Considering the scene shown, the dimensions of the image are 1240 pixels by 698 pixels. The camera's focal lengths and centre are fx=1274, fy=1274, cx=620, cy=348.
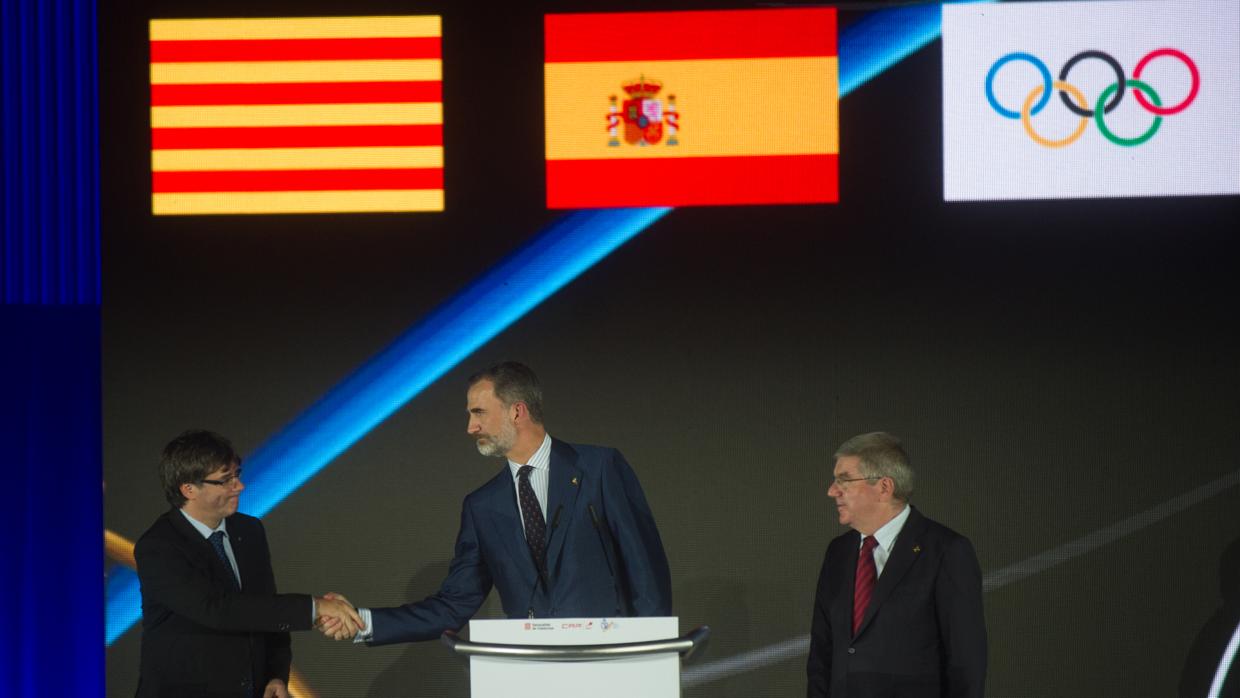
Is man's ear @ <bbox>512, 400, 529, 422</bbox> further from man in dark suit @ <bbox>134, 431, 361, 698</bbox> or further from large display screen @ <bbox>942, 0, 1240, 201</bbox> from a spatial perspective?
large display screen @ <bbox>942, 0, 1240, 201</bbox>

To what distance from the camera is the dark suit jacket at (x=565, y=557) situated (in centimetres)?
362

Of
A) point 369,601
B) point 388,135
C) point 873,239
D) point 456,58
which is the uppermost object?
point 456,58

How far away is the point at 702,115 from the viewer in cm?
507

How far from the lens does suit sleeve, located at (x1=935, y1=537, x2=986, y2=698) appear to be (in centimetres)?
331

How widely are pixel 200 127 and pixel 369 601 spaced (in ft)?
6.67

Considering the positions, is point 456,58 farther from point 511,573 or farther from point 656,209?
point 511,573

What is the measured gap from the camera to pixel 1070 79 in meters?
5.01

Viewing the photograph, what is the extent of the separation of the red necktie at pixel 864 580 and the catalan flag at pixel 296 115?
94.1 inches

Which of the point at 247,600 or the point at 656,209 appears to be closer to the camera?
the point at 247,600

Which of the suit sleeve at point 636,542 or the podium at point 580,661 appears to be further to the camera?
the suit sleeve at point 636,542

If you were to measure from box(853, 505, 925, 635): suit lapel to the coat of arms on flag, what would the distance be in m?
2.14

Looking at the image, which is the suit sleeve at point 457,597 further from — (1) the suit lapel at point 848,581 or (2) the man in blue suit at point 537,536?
(1) the suit lapel at point 848,581

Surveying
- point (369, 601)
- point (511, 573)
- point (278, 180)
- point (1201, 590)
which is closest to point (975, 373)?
point (1201, 590)

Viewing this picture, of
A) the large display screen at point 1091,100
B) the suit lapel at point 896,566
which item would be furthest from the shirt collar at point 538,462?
the large display screen at point 1091,100
